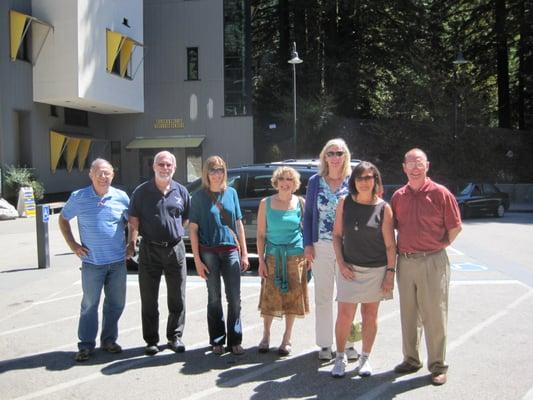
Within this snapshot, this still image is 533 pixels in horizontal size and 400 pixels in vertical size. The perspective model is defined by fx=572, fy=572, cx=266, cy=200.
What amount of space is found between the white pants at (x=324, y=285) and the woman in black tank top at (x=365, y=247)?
0.99 ft

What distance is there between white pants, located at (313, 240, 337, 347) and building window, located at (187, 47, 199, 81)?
27.9 m

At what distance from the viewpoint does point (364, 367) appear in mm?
4547

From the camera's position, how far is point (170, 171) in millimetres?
5156

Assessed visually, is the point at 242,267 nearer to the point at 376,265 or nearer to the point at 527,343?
the point at 376,265

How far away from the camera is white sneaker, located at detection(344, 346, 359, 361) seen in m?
4.93

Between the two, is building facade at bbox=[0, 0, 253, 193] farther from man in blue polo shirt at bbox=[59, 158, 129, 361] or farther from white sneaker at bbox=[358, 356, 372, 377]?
white sneaker at bbox=[358, 356, 372, 377]

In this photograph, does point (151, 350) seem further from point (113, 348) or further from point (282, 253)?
point (282, 253)

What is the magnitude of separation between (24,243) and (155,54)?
20588mm

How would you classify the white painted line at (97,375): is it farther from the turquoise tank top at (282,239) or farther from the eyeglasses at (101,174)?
the eyeglasses at (101,174)

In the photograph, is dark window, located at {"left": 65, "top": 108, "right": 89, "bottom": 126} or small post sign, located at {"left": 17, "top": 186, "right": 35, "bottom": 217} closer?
small post sign, located at {"left": 17, "top": 186, "right": 35, "bottom": 217}

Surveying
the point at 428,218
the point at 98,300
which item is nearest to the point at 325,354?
the point at 428,218

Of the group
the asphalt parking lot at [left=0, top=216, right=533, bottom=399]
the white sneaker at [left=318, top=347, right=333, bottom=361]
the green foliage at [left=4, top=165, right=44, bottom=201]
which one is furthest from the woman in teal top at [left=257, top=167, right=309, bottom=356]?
the green foliage at [left=4, top=165, right=44, bottom=201]

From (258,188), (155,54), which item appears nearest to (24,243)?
(258,188)

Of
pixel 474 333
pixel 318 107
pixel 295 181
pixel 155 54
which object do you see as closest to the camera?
pixel 295 181
